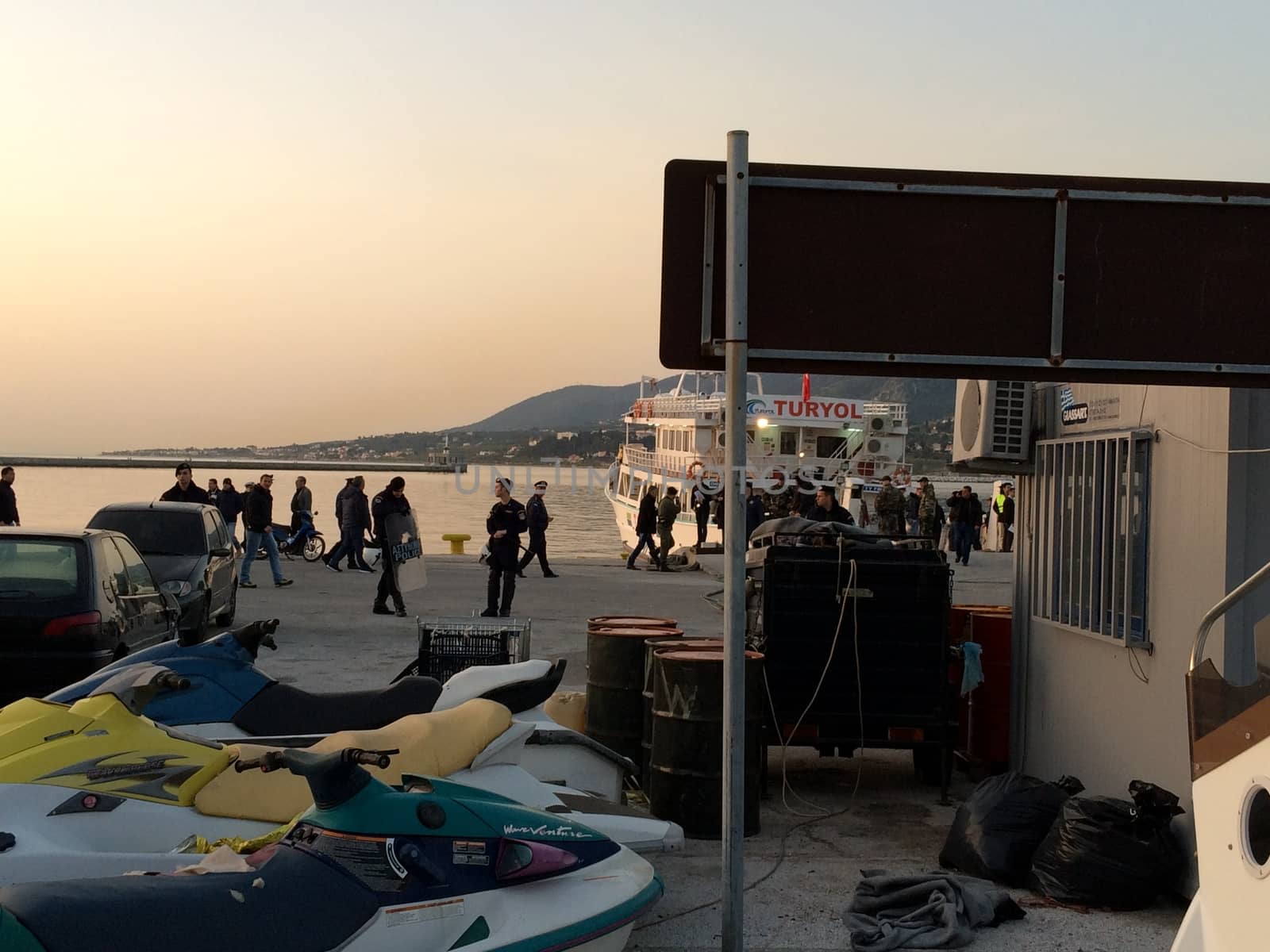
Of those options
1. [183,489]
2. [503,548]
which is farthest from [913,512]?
[183,489]

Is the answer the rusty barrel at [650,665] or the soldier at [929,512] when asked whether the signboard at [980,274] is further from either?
the soldier at [929,512]

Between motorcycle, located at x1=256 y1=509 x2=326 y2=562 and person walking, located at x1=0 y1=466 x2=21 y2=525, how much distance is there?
5.53 m

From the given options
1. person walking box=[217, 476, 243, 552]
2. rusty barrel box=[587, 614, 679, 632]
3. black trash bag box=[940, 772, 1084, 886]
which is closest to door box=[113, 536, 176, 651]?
rusty barrel box=[587, 614, 679, 632]

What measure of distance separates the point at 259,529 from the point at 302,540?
5.31 meters

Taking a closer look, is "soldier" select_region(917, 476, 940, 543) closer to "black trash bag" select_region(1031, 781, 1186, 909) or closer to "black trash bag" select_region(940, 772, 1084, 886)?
"black trash bag" select_region(940, 772, 1084, 886)

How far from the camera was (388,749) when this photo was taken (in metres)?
4.70

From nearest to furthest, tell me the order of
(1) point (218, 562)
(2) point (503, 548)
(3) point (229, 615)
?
(1) point (218, 562) < (3) point (229, 615) < (2) point (503, 548)

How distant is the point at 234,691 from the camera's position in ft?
17.9

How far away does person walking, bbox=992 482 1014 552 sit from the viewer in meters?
33.7

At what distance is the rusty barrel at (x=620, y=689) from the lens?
7684mm

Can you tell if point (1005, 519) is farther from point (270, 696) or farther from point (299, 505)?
point (270, 696)

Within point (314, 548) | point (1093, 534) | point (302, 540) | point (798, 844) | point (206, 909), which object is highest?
point (1093, 534)

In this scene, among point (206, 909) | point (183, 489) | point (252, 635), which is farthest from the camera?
point (183, 489)

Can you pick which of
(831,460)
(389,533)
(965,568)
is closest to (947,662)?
(389,533)
